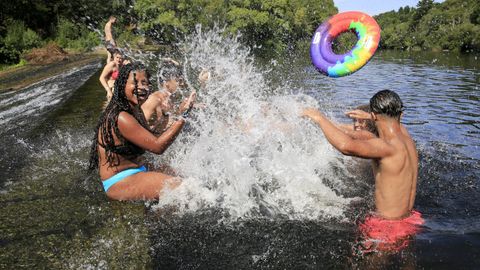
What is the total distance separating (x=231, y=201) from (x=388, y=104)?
7.10ft

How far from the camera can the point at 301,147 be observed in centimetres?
674

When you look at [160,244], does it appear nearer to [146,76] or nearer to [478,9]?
[146,76]

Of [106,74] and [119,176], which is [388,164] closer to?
[119,176]

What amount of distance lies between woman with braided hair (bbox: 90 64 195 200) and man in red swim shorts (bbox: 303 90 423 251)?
1.72 m

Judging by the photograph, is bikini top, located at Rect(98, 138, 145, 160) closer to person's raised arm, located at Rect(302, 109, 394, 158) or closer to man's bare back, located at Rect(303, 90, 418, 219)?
man's bare back, located at Rect(303, 90, 418, 219)

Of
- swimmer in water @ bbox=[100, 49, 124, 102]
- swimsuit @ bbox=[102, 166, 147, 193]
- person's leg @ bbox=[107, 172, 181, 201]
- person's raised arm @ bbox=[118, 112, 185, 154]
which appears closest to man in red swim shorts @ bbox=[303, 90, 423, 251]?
person's raised arm @ bbox=[118, 112, 185, 154]

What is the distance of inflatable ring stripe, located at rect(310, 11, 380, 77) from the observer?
6.76 m

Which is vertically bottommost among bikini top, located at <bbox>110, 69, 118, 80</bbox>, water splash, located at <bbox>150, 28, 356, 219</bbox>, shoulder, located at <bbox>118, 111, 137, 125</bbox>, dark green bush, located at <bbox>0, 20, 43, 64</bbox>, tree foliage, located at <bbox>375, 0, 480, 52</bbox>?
water splash, located at <bbox>150, 28, 356, 219</bbox>

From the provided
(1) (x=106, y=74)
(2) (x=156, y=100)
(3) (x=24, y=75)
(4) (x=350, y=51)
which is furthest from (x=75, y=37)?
(4) (x=350, y=51)

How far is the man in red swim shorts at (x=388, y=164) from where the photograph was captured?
12.3ft

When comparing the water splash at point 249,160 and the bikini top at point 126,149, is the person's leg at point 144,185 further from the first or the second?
the bikini top at point 126,149

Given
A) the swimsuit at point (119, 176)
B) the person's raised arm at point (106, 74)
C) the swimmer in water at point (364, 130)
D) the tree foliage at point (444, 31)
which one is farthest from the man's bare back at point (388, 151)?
the tree foliage at point (444, 31)

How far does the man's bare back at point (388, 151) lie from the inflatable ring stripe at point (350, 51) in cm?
296

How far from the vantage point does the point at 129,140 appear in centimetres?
451
